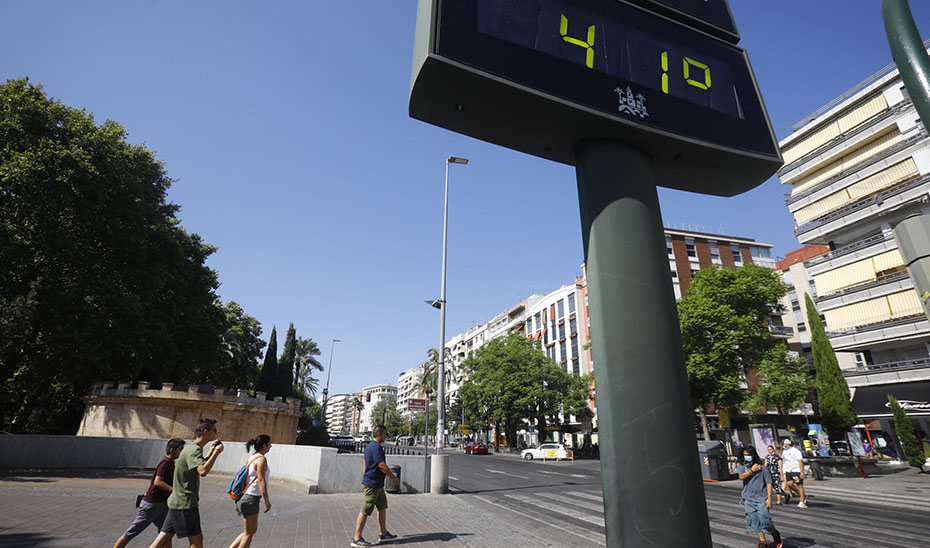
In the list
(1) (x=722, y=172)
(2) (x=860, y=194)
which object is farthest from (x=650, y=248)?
(2) (x=860, y=194)

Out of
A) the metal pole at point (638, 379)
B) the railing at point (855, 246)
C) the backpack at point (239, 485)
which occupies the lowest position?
the backpack at point (239, 485)

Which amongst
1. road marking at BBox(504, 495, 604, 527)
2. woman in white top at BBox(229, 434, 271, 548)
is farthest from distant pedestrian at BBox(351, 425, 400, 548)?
road marking at BBox(504, 495, 604, 527)

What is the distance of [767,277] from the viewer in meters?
29.1

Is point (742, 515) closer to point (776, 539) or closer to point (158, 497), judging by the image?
point (776, 539)

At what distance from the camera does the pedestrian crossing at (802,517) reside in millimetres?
7730

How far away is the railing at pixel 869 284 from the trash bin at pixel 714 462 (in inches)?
668

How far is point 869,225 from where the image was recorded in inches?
1137

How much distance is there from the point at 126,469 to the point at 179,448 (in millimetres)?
17830

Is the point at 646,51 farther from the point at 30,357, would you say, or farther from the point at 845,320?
the point at 845,320

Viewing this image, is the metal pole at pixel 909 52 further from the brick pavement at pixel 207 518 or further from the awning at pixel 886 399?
the awning at pixel 886 399

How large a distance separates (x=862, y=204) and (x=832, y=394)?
12.2 metres

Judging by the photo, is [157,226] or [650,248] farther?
[157,226]

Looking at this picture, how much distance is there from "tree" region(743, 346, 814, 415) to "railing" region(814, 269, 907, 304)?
5.84 meters

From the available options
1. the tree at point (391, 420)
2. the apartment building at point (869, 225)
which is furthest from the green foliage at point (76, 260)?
the tree at point (391, 420)
